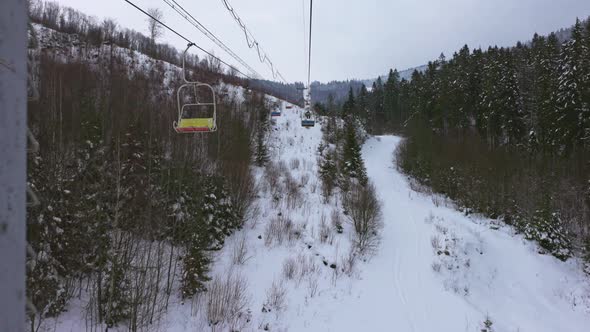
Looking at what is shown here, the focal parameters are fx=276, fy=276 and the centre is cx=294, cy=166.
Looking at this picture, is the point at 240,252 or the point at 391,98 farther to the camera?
the point at 391,98

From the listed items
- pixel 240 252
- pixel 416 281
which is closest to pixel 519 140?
pixel 416 281

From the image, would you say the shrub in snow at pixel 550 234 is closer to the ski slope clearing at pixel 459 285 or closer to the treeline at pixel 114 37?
the ski slope clearing at pixel 459 285

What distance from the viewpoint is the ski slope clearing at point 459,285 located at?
27.7 ft

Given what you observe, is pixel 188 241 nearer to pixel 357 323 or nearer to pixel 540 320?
pixel 357 323

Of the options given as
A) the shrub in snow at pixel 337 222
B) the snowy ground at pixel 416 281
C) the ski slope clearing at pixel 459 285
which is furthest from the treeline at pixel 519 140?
the shrub in snow at pixel 337 222

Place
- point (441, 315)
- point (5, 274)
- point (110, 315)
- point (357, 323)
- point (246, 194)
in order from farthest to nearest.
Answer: point (246, 194) < point (441, 315) < point (357, 323) < point (110, 315) < point (5, 274)

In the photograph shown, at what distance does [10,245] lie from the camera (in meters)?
0.82

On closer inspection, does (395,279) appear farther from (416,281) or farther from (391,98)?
(391,98)

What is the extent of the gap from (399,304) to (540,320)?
15.6ft

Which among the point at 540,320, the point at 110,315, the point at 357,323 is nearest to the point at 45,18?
the point at 110,315

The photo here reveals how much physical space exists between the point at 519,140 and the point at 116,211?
3692cm

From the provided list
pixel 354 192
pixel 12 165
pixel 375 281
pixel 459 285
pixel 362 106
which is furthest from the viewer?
pixel 362 106

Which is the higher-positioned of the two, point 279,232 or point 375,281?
point 279,232

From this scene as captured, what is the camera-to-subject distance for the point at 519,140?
29.7 meters
